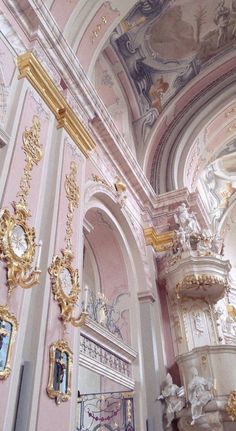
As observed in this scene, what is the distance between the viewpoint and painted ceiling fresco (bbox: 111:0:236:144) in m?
8.76

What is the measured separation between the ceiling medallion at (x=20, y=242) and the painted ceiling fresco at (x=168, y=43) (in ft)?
19.3

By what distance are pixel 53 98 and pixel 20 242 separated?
230cm

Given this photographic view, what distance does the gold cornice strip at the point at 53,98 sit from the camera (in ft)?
15.6

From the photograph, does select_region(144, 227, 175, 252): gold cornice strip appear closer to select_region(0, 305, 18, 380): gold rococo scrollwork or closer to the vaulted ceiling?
the vaulted ceiling

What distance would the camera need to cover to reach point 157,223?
888cm

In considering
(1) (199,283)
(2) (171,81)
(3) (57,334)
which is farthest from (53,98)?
(2) (171,81)

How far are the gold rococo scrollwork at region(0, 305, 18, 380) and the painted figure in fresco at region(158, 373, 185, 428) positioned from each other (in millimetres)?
3735

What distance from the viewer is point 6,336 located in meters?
3.07

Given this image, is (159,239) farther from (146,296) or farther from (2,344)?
(2,344)

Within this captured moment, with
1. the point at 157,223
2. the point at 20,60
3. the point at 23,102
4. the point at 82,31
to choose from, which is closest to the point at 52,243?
the point at 23,102

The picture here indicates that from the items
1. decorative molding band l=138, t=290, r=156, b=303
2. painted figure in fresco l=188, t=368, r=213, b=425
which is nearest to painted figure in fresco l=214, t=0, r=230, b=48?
decorative molding band l=138, t=290, r=156, b=303

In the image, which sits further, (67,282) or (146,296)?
(146,296)

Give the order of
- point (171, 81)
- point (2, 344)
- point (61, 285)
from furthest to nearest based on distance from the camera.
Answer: point (171, 81) < point (61, 285) < point (2, 344)

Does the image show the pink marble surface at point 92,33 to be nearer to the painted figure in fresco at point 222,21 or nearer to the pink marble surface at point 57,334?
the pink marble surface at point 57,334
